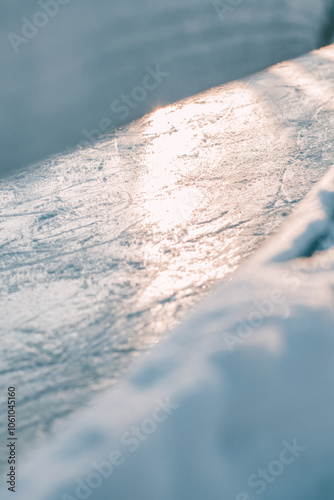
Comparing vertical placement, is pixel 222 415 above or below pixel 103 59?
below

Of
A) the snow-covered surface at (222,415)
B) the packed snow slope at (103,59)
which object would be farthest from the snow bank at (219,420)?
the packed snow slope at (103,59)

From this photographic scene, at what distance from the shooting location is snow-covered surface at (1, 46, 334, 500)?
2.30 feet

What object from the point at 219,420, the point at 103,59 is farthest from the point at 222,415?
the point at 103,59

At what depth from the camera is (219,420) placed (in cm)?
77

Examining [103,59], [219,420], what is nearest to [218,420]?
[219,420]

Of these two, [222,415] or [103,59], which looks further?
[103,59]

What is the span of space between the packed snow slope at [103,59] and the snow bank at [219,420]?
1.70 m

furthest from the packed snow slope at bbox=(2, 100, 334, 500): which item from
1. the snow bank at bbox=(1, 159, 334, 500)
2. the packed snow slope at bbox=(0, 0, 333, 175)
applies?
the packed snow slope at bbox=(0, 0, 333, 175)

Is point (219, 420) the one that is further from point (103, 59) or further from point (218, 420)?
point (103, 59)

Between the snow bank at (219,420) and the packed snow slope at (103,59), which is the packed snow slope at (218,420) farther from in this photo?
the packed snow slope at (103,59)

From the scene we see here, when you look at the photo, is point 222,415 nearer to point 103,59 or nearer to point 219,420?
point 219,420

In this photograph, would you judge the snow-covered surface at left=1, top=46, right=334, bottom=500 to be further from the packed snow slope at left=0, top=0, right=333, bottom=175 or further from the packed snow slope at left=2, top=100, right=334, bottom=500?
the packed snow slope at left=0, top=0, right=333, bottom=175

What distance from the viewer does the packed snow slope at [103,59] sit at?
217 cm

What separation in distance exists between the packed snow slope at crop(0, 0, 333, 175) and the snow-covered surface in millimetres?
1653
